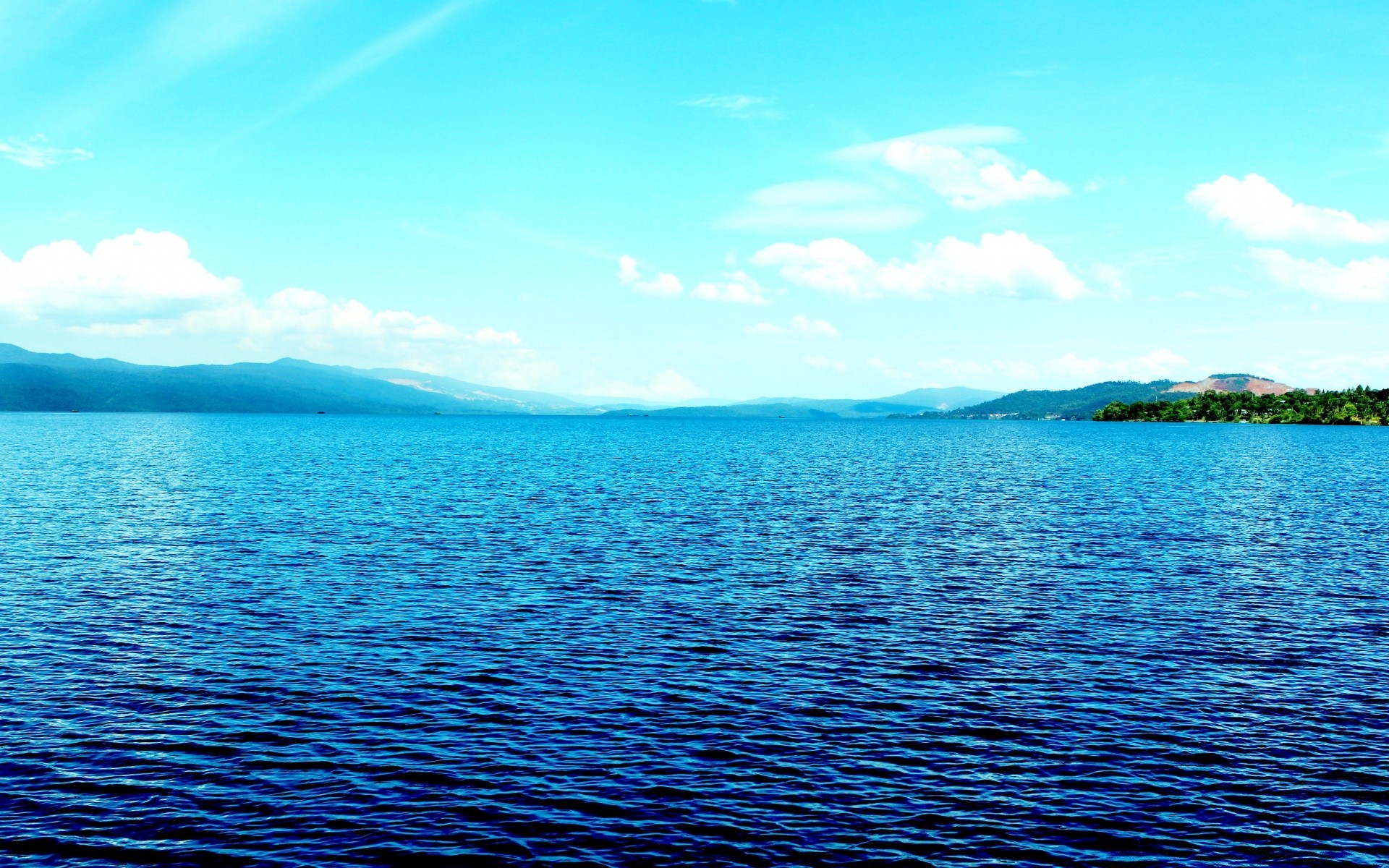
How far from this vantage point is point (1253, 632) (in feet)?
152

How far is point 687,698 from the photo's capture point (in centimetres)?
3609

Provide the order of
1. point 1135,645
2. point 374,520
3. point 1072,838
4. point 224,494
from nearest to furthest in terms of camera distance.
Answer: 1. point 1072,838
2. point 1135,645
3. point 374,520
4. point 224,494

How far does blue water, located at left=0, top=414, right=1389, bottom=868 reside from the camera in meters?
25.3

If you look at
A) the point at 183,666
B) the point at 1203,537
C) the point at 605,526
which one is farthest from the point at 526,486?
the point at 183,666

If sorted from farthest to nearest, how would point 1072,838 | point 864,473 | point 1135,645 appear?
1. point 864,473
2. point 1135,645
3. point 1072,838

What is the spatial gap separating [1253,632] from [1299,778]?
1957 centimetres

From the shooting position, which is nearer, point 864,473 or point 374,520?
point 374,520

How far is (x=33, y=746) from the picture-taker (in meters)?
30.5

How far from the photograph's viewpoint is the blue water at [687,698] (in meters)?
25.3

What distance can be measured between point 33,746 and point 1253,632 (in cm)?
5042

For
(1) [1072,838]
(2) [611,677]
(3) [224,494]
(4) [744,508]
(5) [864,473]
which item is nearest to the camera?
(1) [1072,838]

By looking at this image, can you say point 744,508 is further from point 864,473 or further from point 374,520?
point 864,473

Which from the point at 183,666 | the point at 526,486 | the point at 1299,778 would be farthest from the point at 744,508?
the point at 1299,778

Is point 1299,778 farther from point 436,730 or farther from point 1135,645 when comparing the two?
point 436,730
